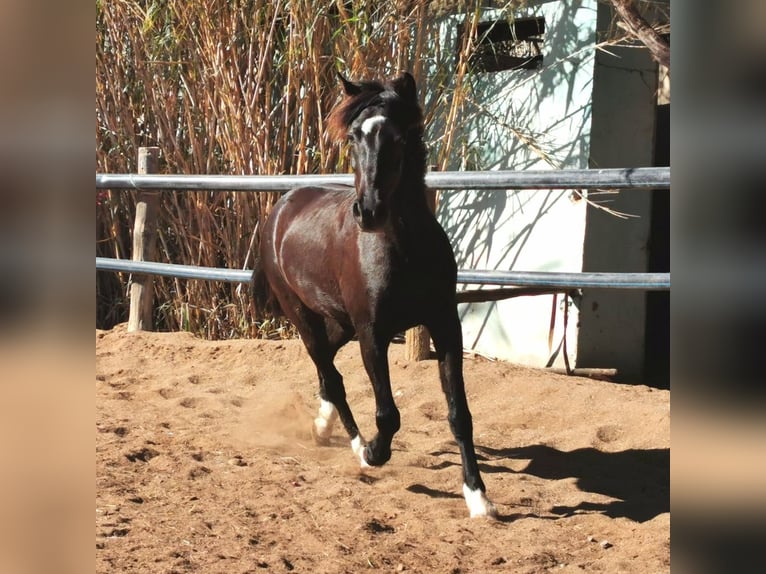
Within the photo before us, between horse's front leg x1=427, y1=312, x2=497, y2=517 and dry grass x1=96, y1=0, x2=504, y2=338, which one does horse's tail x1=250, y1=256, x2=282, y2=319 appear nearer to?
dry grass x1=96, y1=0, x2=504, y2=338

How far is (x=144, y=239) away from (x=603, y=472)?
15.6 ft

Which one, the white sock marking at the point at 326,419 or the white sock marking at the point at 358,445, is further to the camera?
the white sock marking at the point at 326,419

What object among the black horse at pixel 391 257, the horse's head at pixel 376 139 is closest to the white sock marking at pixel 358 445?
the black horse at pixel 391 257

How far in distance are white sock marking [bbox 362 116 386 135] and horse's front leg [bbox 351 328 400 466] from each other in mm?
886

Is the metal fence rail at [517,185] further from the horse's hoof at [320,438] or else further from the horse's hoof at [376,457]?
the horse's hoof at [376,457]

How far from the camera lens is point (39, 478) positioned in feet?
2.16

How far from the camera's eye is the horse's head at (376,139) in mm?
3361

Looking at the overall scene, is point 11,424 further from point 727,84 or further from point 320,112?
point 320,112

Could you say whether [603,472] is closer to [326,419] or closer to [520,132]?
[326,419]

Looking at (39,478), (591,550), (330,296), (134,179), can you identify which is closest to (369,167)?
(330,296)

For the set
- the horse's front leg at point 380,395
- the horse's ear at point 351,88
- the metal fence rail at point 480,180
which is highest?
the horse's ear at point 351,88

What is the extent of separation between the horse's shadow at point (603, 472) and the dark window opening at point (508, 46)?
135 inches

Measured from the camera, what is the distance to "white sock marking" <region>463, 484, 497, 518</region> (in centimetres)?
357

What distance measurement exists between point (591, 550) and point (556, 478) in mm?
953
